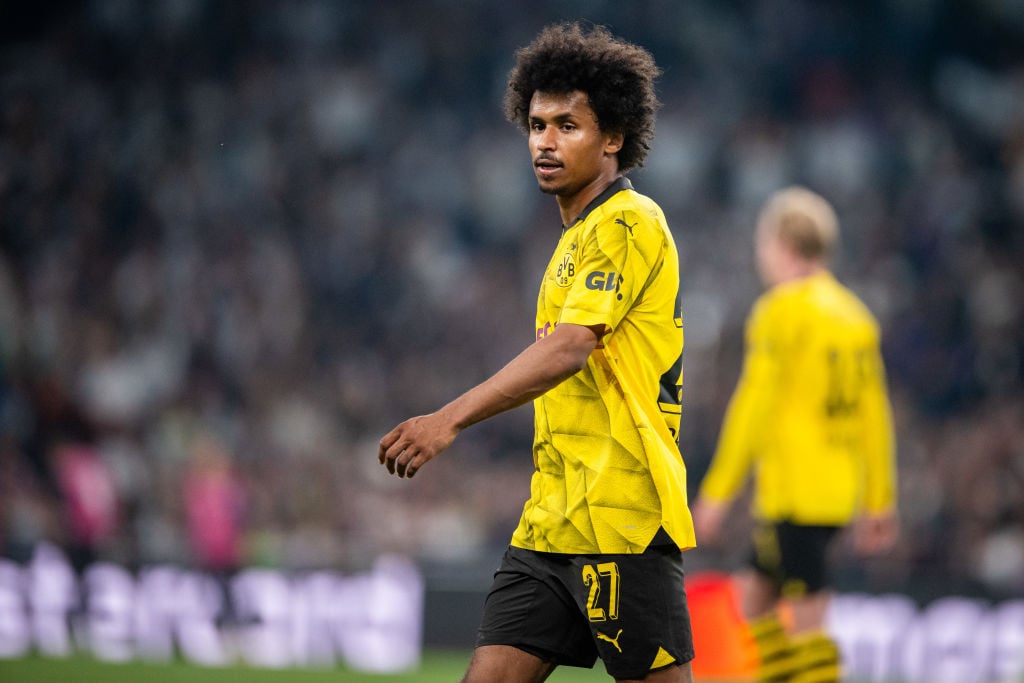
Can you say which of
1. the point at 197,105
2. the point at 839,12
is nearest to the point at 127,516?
the point at 197,105

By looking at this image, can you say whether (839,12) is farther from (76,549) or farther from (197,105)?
(76,549)

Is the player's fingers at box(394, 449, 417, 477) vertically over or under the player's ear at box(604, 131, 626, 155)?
under

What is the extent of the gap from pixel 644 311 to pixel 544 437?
451mm

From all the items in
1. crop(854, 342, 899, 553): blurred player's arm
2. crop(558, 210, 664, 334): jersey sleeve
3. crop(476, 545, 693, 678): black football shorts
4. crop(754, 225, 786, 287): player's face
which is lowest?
crop(476, 545, 693, 678): black football shorts

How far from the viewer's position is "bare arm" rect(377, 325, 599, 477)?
3.44 meters

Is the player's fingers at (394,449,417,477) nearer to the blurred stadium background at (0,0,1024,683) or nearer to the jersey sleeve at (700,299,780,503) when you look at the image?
the jersey sleeve at (700,299,780,503)

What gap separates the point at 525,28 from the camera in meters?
16.1

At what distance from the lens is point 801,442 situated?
660 cm

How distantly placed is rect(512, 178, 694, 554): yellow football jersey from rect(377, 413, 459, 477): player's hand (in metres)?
0.48

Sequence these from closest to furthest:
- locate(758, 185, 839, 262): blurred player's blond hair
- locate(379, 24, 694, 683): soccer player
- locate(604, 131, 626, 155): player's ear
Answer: locate(379, 24, 694, 683): soccer player, locate(604, 131, 626, 155): player's ear, locate(758, 185, 839, 262): blurred player's blond hair

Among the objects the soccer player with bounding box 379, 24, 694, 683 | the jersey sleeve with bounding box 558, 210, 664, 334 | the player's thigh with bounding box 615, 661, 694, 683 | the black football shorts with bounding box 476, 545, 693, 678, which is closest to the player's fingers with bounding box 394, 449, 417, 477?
the soccer player with bounding box 379, 24, 694, 683

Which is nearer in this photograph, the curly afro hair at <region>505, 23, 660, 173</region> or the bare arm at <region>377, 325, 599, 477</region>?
the bare arm at <region>377, 325, 599, 477</region>

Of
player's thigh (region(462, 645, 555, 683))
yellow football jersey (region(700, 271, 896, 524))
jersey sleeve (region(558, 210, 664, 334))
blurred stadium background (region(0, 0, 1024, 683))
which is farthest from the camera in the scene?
blurred stadium background (region(0, 0, 1024, 683))

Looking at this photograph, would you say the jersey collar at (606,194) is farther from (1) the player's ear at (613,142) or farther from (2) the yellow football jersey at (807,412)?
(2) the yellow football jersey at (807,412)
